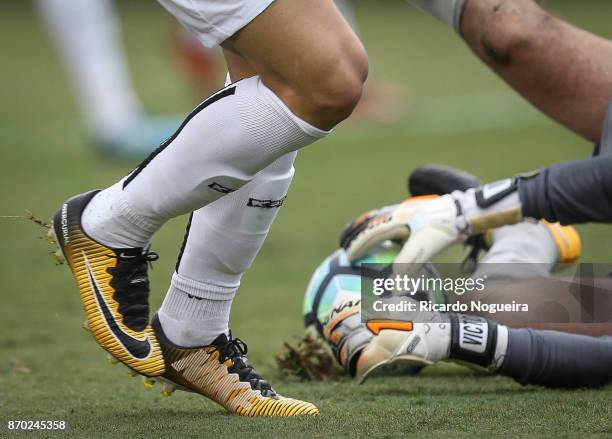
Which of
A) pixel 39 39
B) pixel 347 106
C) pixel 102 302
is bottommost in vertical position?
pixel 39 39

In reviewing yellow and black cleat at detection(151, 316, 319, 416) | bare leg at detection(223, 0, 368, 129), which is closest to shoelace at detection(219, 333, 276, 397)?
yellow and black cleat at detection(151, 316, 319, 416)

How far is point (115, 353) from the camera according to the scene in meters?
1.99

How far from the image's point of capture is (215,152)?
6.10 ft

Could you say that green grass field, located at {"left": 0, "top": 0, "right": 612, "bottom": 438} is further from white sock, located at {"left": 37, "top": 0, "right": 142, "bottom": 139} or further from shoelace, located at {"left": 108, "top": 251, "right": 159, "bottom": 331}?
white sock, located at {"left": 37, "top": 0, "right": 142, "bottom": 139}

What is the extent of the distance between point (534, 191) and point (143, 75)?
8.53 metres

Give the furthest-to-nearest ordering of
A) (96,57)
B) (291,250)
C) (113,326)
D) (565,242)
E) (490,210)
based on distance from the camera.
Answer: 1. (96,57)
2. (291,250)
3. (565,242)
4. (490,210)
5. (113,326)

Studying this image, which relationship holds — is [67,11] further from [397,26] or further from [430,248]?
[397,26]

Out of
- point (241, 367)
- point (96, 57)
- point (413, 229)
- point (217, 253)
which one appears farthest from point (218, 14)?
point (96, 57)

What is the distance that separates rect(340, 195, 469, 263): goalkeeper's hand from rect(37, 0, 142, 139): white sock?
423 cm

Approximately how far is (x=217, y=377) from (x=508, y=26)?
107cm

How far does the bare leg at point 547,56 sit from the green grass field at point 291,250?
2.26 ft

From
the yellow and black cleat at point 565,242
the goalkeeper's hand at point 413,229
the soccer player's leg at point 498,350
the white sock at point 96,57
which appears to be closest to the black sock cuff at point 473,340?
the soccer player's leg at point 498,350

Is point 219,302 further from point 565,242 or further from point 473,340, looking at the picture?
point 565,242

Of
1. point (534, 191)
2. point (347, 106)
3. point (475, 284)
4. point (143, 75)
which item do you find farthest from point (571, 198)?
point (143, 75)
